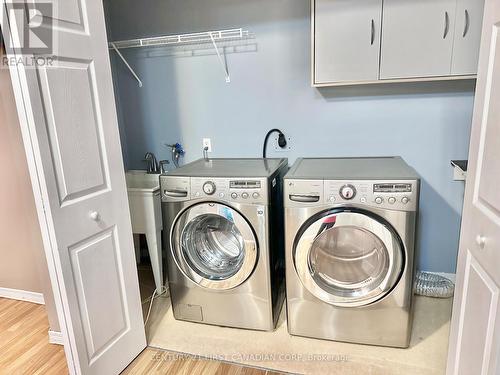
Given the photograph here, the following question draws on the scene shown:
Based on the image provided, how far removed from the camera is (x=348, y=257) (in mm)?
1878

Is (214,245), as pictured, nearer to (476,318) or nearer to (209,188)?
(209,188)

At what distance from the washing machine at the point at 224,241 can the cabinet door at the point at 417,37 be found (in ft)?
2.97

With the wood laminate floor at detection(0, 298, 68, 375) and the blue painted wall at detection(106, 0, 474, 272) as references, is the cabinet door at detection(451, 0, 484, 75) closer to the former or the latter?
the blue painted wall at detection(106, 0, 474, 272)

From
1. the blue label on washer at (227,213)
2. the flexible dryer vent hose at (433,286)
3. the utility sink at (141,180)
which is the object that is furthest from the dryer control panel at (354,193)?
the utility sink at (141,180)

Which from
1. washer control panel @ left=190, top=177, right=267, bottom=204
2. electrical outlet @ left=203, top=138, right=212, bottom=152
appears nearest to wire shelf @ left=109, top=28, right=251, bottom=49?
electrical outlet @ left=203, top=138, right=212, bottom=152

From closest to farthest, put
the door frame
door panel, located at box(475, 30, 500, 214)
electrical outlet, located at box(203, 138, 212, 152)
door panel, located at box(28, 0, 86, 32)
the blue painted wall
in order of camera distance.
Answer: door panel, located at box(475, 30, 500, 214)
the door frame
door panel, located at box(28, 0, 86, 32)
the blue painted wall
electrical outlet, located at box(203, 138, 212, 152)

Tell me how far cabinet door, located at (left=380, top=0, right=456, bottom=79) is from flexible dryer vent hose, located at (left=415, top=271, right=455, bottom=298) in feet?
4.41

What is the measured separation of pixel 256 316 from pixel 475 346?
1.16m

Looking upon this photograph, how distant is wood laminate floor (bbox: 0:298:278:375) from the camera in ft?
5.87

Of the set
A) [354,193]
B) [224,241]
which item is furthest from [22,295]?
[354,193]

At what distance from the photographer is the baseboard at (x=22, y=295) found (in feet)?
7.97

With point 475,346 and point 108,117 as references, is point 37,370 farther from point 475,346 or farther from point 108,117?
point 475,346

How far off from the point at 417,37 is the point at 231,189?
1307 millimetres

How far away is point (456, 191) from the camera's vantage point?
2.28 metres
